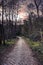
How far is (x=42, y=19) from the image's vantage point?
172 ft

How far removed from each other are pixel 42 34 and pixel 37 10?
10851 mm

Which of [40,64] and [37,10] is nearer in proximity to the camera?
[40,64]

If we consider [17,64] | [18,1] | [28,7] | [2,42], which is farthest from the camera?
[28,7]

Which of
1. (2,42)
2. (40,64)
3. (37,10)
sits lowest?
(2,42)

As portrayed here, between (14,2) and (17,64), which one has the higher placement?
(14,2)

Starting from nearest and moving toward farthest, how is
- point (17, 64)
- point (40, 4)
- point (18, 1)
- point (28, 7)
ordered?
point (17, 64), point (18, 1), point (40, 4), point (28, 7)

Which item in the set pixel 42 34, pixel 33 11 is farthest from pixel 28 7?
pixel 42 34

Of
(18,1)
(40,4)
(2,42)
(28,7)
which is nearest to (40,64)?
(2,42)

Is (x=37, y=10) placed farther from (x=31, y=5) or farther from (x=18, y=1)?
(x=18, y=1)

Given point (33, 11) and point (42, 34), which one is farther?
point (33, 11)

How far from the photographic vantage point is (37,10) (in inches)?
1950

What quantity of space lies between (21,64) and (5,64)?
3.53ft

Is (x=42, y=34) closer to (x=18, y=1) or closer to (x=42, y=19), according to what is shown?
(x=18, y=1)

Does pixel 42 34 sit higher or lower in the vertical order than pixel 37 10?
lower
